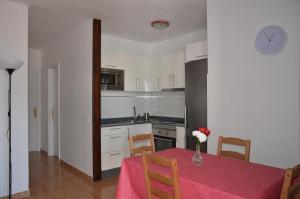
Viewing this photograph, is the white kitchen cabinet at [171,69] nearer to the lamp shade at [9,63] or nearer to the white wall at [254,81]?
the white wall at [254,81]

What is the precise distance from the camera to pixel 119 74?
457 cm

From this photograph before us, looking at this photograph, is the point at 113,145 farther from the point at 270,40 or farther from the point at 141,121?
the point at 270,40

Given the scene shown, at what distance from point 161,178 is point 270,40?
1.89 meters

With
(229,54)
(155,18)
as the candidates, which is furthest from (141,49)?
(229,54)

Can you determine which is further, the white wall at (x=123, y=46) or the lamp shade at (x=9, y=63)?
the white wall at (x=123, y=46)

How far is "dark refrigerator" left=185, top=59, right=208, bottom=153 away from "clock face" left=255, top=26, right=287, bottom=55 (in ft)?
3.48

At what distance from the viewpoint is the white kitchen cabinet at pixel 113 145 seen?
399 centimetres

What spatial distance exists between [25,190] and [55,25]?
2.77 m

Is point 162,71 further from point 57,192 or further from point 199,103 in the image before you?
point 57,192

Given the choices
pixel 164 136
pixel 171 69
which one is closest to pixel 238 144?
pixel 164 136

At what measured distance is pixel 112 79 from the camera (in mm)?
4480

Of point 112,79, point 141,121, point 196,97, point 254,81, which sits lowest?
point 141,121

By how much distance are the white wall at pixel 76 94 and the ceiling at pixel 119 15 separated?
276 mm

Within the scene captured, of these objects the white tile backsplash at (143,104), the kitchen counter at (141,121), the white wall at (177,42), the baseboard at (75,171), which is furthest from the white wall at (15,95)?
the white wall at (177,42)
